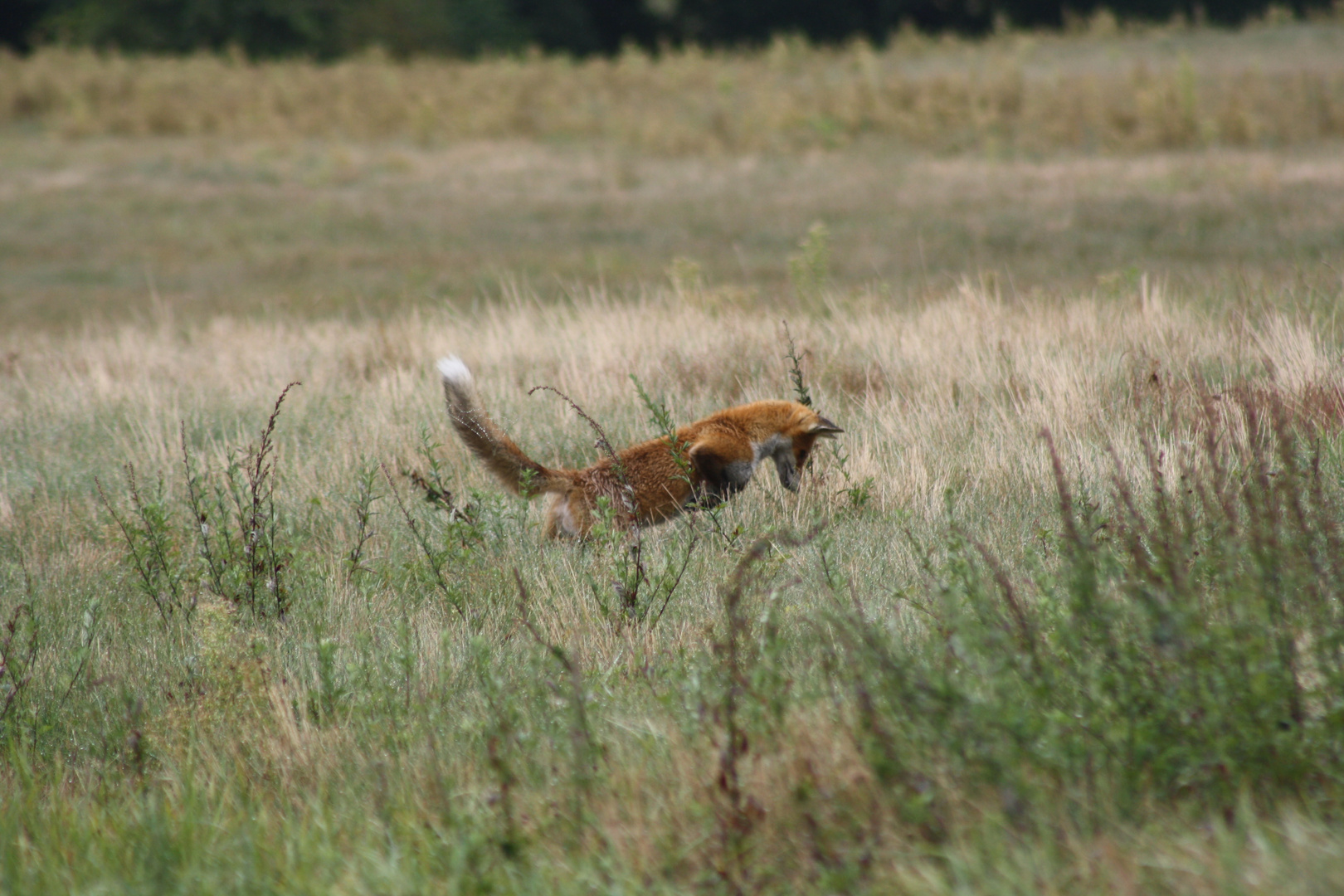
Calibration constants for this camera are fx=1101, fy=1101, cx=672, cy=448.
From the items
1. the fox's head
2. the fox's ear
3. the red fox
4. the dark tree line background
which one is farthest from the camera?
the dark tree line background

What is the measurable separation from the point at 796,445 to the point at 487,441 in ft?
4.65

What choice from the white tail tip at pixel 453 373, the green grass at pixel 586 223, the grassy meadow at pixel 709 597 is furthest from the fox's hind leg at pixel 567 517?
the green grass at pixel 586 223

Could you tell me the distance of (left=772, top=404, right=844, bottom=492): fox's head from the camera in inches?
199

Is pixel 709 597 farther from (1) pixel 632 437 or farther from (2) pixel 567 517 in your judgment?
(1) pixel 632 437

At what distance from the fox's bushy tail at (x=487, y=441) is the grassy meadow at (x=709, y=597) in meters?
0.19

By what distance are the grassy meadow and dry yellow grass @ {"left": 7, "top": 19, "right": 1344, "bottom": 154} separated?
7.48 meters

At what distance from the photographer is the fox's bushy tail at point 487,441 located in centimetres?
468

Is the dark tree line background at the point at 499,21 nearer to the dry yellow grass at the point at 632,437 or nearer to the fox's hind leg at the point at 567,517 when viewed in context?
the dry yellow grass at the point at 632,437

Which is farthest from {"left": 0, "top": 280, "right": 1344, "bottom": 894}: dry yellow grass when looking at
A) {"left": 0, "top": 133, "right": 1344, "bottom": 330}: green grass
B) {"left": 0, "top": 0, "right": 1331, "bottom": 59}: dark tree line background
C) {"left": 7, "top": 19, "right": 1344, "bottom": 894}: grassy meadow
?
{"left": 0, "top": 0, "right": 1331, "bottom": 59}: dark tree line background

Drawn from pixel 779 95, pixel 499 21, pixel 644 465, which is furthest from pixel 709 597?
pixel 499 21

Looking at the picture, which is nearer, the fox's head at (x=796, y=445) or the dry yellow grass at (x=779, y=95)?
the fox's head at (x=796, y=445)

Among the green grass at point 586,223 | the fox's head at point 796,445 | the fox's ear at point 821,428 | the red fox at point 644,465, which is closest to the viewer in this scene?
the red fox at point 644,465

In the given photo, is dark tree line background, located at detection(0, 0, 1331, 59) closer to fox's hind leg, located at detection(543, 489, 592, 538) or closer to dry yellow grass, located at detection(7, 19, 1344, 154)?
dry yellow grass, located at detection(7, 19, 1344, 154)

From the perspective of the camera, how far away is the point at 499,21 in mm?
45406
